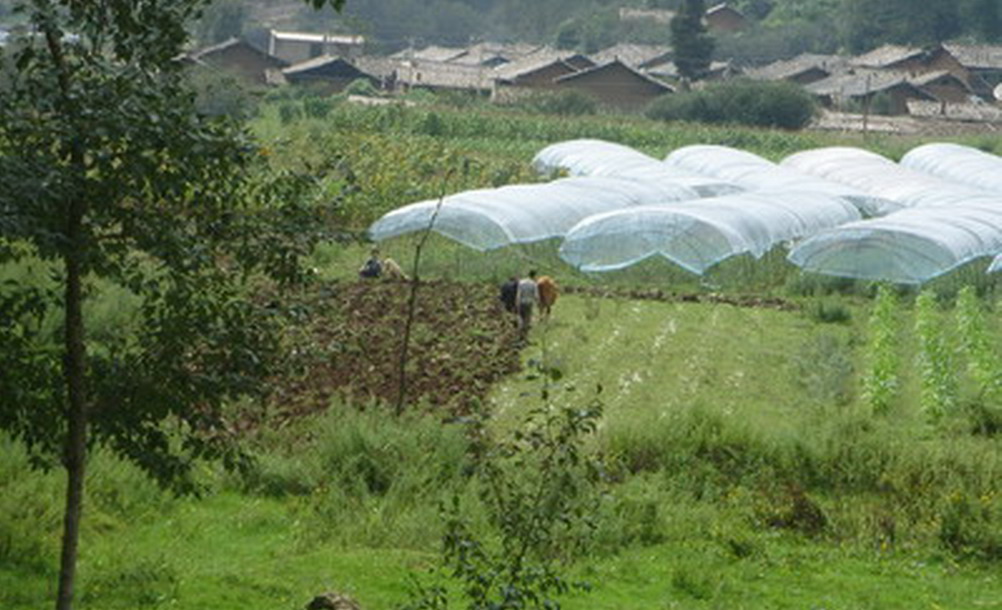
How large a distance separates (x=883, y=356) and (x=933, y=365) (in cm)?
77

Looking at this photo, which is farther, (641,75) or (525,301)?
(641,75)

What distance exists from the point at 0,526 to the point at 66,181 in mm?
4732

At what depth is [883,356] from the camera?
18.6 m

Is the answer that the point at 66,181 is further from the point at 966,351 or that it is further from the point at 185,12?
the point at 966,351

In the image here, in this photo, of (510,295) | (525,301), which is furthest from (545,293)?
(510,295)

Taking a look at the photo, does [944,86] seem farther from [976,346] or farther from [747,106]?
[976,346]

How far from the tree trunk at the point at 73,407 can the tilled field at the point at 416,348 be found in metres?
6.35

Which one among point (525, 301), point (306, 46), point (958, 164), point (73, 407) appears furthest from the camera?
point (306, 46)

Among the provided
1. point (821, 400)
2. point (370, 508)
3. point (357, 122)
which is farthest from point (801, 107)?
point (370, 508)

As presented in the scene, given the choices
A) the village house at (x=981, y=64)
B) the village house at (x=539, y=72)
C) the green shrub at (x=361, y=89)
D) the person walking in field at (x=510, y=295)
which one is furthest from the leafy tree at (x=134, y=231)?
the village house at (x=981, y=64)

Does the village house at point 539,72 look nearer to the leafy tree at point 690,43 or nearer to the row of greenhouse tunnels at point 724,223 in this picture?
the leafy tree at point 690,43

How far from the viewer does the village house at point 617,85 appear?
59.7m

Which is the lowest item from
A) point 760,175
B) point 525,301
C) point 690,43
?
point 760,175

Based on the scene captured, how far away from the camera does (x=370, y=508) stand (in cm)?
1227
